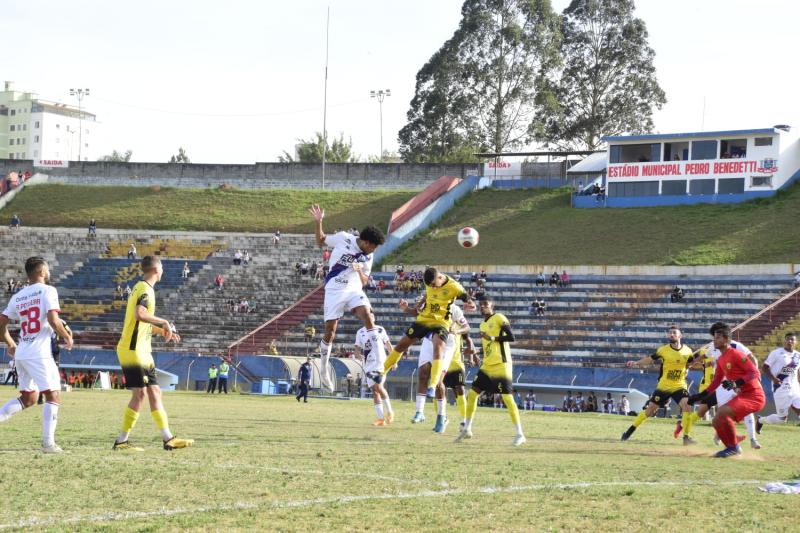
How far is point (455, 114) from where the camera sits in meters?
91.6

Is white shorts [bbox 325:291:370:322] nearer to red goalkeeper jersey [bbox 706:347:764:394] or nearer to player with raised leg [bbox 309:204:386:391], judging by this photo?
player with raised leg [bbox 309:204:386:391]

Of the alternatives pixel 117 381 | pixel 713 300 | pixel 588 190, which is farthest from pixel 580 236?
pixel 117 381

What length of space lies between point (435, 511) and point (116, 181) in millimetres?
79168

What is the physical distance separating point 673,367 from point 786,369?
14.4ft

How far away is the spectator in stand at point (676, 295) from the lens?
163 ft

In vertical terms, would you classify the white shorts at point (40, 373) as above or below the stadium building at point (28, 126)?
below

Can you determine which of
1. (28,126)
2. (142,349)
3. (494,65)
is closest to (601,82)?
(494,65)

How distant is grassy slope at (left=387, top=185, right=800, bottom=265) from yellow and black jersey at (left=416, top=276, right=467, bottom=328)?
39178 millimetres

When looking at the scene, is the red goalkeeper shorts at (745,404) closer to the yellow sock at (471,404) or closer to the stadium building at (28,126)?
the yellow sock at (471,404)

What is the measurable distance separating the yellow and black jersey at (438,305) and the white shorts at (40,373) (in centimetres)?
681

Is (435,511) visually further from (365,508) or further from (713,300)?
(713,300)

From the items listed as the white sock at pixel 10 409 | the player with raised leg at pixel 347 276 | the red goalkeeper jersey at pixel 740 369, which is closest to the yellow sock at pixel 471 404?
the player with raised leg at pixel 347 276

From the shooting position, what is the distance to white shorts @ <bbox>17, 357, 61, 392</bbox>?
1312 cm

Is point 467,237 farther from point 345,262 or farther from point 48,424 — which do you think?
point 48,424
